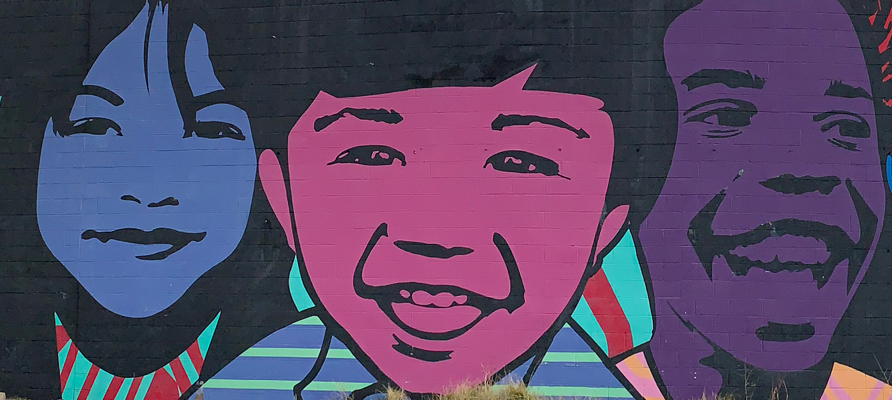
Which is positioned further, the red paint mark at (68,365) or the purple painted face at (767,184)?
Answer: the red paint mark at (68,365)

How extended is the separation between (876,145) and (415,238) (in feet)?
12.0

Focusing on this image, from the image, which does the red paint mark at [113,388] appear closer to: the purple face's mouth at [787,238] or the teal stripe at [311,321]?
the teal stripe at [311,321]

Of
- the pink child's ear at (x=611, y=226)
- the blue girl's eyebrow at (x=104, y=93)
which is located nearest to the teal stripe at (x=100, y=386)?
the blue girl's eyebrow at (x=104, y=93)

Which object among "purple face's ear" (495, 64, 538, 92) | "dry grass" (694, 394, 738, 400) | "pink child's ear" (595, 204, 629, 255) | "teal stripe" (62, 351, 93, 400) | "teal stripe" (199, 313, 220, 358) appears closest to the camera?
"dry grass" (694, 394, 738, 400)

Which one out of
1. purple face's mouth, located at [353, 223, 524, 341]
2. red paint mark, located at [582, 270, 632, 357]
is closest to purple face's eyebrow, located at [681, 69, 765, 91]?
red paint mark, located at [582, 270, 632, 357]

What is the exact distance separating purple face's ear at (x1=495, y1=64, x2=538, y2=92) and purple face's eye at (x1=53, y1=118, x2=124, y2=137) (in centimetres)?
329

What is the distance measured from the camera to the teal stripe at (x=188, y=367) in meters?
5.09

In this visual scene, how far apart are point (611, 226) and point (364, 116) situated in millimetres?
2172

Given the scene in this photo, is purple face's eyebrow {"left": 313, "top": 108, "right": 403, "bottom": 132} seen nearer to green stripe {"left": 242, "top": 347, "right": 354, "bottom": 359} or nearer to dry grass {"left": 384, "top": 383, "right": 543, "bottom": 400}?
green stripe {"left": 242, "top": 347, "right": 354, "bottom": 359}

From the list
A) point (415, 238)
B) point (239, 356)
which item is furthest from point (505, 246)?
point (239, 356)

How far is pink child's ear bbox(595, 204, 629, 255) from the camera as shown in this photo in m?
4.80

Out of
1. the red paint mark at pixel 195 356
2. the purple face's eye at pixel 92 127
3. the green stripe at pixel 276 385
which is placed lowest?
the green stripe at pixel 276 385

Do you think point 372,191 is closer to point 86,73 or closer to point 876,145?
point 86,73

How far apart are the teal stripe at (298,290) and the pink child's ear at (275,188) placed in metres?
0.19
